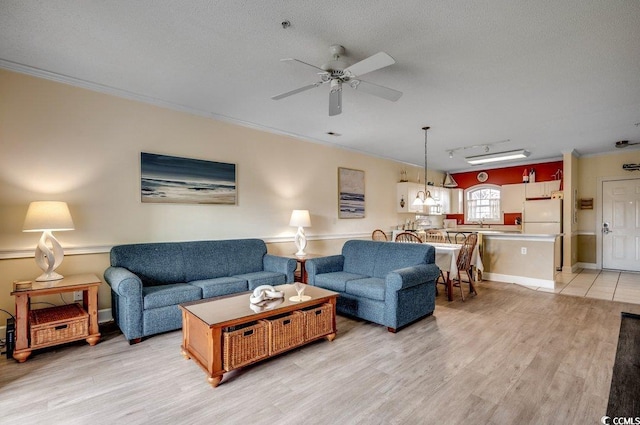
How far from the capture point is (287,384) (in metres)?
2.25

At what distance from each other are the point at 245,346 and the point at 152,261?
176 cm

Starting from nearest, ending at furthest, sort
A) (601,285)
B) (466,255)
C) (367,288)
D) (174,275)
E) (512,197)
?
(367,288), (174,275), (466,255), (601,285), (512,197)

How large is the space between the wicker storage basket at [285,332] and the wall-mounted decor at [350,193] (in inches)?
137

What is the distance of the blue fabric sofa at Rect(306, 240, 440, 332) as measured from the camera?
3.23m

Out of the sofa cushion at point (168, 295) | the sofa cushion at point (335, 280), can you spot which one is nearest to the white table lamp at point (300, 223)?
the sofa cushion at point (335, 280)

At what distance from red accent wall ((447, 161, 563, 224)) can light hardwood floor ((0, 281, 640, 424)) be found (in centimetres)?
503

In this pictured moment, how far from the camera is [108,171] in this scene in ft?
11.4

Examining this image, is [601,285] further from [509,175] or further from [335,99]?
[335,99]

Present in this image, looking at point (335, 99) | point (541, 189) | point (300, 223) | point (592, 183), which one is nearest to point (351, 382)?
point (335, 99)

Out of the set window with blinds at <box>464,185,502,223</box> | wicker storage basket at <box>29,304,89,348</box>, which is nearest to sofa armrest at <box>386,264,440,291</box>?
wicker storage basket at <box>29,304,89,348</box>

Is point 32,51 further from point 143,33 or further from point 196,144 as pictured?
point 196,144

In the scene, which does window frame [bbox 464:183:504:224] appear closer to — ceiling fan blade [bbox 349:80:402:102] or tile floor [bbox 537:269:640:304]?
tile floor [bbox 537:269:640:304]

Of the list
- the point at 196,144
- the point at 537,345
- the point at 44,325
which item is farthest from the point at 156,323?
the point at 537,345

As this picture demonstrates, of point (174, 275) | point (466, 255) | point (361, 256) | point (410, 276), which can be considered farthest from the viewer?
point (466, 255)
